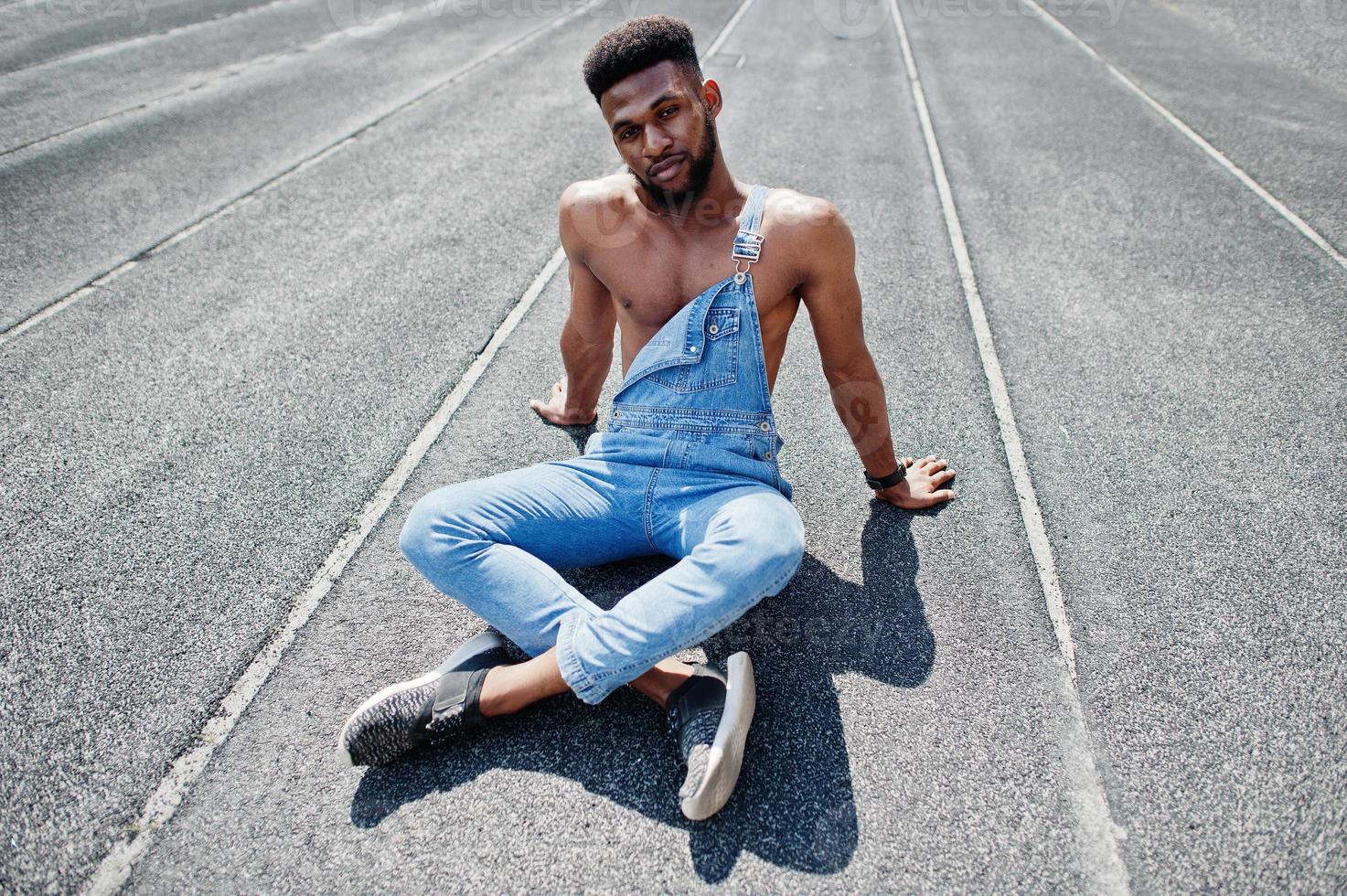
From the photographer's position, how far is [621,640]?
2.06 metres

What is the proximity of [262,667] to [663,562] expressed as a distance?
54.8 inches

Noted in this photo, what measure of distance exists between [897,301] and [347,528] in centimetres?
332

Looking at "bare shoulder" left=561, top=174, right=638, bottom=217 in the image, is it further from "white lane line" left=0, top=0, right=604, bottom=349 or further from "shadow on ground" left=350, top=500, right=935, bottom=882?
"white lane line" left=0, top=0, right=604, bottom=349

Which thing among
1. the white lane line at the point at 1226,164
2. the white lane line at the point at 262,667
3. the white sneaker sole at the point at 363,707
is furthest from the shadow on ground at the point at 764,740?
the white lane line at the point at 1226,164

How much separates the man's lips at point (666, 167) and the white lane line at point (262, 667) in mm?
1648

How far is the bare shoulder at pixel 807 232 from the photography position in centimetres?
244

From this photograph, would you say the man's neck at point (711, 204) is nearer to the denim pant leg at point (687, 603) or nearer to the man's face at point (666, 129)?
the man's face at point (666, 129)

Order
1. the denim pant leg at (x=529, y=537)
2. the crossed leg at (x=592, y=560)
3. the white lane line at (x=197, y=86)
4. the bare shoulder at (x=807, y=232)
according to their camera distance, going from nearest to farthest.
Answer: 1. the crossed leg at (x=592, y=560)
2. the denim pant leg at (x=529, y=537)
3. the bare shoulder at (x=807, y=232)
4. the white lane line at (x=197, y=86)

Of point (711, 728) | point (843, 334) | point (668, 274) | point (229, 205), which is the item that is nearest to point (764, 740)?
point (711, 728)

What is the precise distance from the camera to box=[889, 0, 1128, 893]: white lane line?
1980mm

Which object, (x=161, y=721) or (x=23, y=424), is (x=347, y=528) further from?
(x=23, y=424)

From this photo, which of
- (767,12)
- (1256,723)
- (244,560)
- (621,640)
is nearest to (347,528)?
(244,560)

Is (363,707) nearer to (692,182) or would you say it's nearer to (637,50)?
(692,182)

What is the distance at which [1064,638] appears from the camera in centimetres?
259
